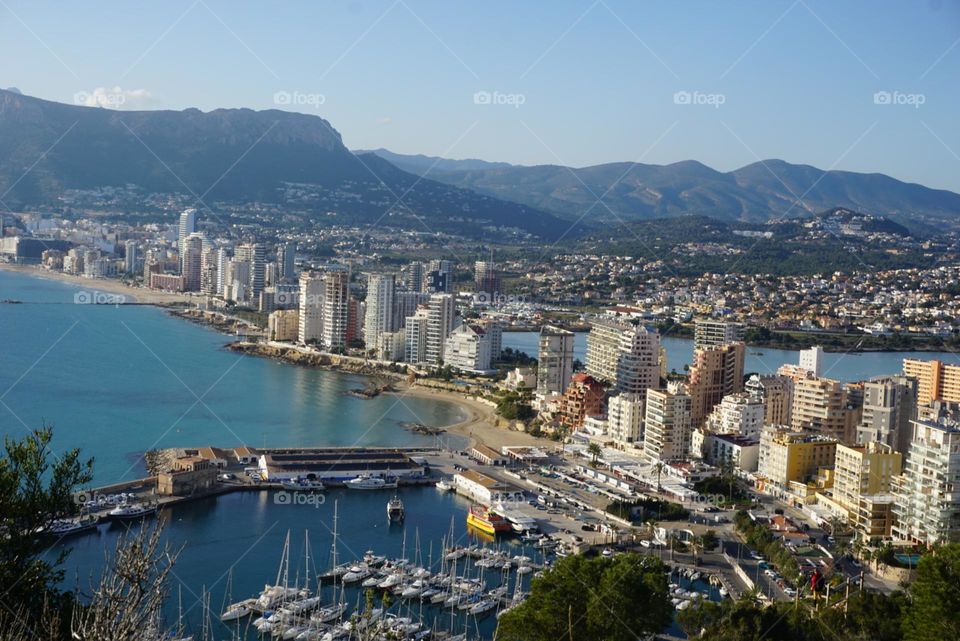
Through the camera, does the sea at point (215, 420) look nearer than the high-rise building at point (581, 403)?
Yes

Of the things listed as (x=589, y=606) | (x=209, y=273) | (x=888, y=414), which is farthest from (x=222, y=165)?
(x=589, y=606)

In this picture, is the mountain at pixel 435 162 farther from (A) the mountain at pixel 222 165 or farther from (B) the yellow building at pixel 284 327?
(B) the yellow building at pixel 284 327

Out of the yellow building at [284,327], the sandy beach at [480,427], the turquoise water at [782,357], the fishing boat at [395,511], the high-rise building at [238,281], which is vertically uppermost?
the high-rise building at [238,281]

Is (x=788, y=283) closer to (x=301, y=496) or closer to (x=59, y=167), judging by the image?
(x=301, y=496)

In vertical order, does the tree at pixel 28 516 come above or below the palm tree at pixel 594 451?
above

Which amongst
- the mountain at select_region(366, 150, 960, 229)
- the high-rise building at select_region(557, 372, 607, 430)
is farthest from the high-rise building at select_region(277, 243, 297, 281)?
the mountain at select_region(366, 150, 960, 229)

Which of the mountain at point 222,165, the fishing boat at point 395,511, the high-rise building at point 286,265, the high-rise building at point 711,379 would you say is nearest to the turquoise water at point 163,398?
the fishing boat at point 395,511

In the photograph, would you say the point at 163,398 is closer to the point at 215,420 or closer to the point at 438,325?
the point at 215,420

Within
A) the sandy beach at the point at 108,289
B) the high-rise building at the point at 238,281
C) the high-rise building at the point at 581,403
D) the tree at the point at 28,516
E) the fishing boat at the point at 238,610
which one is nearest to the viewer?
the tree at the point at 28,516
